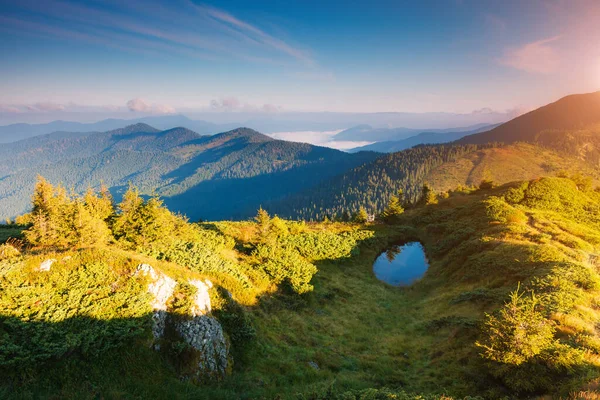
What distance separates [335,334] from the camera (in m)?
23.7

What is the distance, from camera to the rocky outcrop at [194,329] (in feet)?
46.0

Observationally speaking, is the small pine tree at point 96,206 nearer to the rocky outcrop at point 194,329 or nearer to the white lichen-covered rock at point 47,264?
the white lichen-covered rock at point 47,264

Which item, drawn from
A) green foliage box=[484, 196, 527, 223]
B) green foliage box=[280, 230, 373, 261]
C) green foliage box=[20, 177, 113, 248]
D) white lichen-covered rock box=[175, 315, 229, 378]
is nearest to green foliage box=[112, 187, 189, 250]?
green foliage box=[20, 177, 113, 248]

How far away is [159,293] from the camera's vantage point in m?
15.6

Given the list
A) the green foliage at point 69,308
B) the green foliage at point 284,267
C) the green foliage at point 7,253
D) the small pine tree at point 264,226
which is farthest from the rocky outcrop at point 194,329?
the small pine tree at point 264,226

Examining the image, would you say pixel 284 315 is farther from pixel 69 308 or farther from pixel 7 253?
pixel 7 253

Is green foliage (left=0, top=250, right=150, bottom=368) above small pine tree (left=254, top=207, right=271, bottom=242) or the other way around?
above

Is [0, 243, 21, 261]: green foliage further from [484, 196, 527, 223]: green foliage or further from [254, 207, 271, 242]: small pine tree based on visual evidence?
[484, 196, 527, 223]: green foliage

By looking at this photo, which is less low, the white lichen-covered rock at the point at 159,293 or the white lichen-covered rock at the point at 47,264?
the white lichen-covered rock at the point at 47,264

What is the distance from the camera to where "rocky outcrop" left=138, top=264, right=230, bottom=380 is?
1401cm

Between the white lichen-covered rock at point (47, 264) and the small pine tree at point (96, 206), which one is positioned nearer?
the white lichen-covered rock at point (47, 264)

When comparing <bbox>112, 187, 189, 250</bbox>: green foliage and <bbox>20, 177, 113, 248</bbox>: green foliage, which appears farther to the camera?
<bbox>112, 187, 189, 250</bbox>: green foliage

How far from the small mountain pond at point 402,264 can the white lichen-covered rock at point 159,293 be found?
109 feet

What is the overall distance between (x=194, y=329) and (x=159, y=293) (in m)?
2.83
